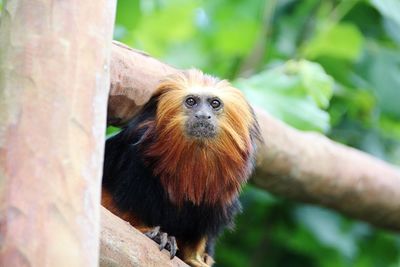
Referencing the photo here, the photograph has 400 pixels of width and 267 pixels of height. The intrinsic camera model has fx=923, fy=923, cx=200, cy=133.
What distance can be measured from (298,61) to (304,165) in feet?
2.39

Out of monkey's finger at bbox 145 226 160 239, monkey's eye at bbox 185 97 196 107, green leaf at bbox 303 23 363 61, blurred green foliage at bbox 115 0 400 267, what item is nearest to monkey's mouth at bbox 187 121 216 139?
monkey's eye at bbox 185 97 196 107

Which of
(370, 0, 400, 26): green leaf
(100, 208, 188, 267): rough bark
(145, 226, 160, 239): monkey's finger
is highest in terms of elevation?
(370, 0, 400, 26): green leaf

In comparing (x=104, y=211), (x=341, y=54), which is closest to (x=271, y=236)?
(x=341, y=54)

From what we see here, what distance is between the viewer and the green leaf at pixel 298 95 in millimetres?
4574

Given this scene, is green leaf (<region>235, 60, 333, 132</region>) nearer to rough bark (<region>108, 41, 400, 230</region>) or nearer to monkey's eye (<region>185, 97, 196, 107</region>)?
rough bark (<region>108, 41, 400, 230</region>)

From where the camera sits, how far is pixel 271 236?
20.8 ft

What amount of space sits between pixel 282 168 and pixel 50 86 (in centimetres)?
252

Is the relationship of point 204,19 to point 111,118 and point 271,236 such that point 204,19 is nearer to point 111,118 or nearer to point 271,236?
point 271,236

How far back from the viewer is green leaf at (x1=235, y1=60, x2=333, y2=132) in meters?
4.57

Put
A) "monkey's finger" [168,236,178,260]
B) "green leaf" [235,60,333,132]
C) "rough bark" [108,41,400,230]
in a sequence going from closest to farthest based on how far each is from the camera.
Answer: "monkey's finger" [168,236,178,260] → "rough bark" [108,41,400,230] → "green leaf" [235,60,333,132]

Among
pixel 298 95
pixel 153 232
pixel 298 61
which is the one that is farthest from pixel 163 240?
pixel 298 61

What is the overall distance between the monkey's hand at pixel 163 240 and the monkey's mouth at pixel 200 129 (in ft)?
1.31

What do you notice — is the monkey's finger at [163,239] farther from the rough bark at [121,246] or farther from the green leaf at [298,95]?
the green leaf at [298,95]

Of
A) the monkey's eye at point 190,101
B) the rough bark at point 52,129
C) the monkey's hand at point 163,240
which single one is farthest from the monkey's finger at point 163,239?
the rough bark at point 52,129
